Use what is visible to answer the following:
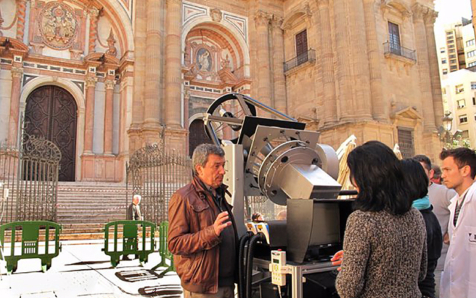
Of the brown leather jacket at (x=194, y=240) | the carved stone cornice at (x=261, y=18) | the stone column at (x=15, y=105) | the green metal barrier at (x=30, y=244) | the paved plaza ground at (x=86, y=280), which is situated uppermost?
the carved stone cornice at (x=261, y=18)

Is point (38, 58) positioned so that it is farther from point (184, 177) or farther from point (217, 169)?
point (217, 169)

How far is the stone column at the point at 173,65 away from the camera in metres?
17.8

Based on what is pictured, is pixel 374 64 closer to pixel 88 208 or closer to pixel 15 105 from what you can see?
pixel 88 208

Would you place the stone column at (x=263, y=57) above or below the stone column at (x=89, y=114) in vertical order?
above

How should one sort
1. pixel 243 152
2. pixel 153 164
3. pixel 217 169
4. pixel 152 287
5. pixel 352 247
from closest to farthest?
1. pixel 352 247
2. pixel 217 169
3. pixel 243 152
4. pixel 152 287
5. pixel 153 164

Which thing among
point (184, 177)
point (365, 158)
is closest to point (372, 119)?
point (184, 177)

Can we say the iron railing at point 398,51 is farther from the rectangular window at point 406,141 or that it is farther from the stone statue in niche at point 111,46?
the stone statue in niche at point 111,46

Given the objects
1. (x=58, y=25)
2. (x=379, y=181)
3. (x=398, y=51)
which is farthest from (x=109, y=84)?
(x=379, y=181)

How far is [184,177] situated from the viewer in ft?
52.9

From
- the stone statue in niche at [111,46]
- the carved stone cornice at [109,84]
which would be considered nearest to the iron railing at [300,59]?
the stone statue in niche at [111,46]

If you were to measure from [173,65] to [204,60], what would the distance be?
3.97m

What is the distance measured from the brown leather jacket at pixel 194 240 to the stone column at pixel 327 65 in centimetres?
1744

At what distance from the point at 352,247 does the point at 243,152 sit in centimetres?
120

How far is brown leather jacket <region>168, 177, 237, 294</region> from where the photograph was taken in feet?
7.84
